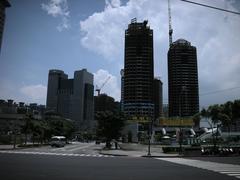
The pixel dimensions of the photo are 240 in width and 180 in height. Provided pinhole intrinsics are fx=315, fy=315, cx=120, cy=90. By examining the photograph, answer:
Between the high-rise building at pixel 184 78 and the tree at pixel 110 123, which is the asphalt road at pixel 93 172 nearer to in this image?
the tree at pixel 110 123

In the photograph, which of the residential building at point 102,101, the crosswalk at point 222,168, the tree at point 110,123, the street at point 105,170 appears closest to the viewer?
the street at point 105,170

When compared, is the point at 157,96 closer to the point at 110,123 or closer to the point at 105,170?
the point at 110,123

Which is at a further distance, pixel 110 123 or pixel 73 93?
pixel 73 93

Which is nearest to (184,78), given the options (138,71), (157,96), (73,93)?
(138,71)

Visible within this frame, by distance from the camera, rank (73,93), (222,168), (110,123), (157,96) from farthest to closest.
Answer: (73,93), (157,96), (110,123), (222,168)

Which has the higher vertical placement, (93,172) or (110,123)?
(110,123)

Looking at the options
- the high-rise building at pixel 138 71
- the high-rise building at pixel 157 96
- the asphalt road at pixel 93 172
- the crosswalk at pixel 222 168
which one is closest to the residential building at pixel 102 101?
the high-rise building at pixel 157 96

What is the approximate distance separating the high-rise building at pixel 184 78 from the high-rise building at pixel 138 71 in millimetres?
27085

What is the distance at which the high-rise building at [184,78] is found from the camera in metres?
83.3

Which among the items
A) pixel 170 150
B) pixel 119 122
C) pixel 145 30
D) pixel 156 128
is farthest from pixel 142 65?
pixel 170 150

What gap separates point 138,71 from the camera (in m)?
124

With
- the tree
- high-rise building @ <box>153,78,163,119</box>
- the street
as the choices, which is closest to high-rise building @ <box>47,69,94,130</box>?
high-rise building @ <box>153,78,163,119</box>

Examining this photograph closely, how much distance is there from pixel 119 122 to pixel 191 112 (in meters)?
38.3

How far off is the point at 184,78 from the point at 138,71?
130 ft
